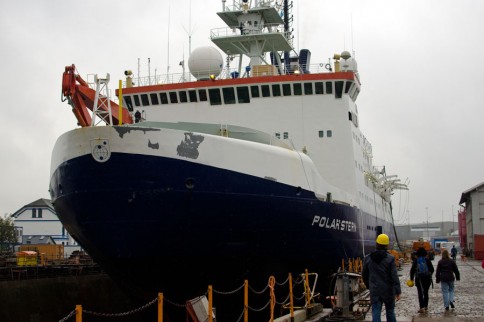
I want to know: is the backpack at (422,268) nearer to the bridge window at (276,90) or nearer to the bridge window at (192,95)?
the bridge window at (276,90)

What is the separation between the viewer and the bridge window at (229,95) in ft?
65.3

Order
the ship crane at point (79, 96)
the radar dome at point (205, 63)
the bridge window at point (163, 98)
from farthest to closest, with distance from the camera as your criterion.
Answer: the radar dome at point (205, 63), the bridge window at point (163, 98), the ship crane at point (79, 96)

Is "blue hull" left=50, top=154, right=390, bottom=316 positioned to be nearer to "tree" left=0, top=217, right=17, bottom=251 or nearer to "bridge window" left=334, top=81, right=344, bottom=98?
"bridge window" left=334, top=81, right=344, bottom=98

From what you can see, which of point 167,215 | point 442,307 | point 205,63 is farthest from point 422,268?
point 205,63

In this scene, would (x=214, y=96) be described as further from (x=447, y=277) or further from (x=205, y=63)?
(x=447, y=277)

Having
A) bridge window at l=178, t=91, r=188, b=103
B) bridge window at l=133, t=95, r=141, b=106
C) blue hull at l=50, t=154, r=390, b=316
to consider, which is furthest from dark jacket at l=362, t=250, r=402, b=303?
bridge window at l=133, t=95, r=141, b=106

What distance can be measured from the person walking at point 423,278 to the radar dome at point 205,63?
10650mm

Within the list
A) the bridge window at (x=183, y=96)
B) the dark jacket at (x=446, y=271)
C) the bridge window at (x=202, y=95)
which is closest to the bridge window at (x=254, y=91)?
the bridge window at (x=202, y=95)

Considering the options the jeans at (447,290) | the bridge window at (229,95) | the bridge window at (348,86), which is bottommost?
the jeans at (447,290)

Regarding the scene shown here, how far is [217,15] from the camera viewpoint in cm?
2508

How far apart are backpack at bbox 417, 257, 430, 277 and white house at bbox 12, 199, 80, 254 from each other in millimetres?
47078

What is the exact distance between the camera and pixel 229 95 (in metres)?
20.0

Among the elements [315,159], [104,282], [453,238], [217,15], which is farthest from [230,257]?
[453,238]

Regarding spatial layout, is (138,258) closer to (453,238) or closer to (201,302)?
(201,302)
